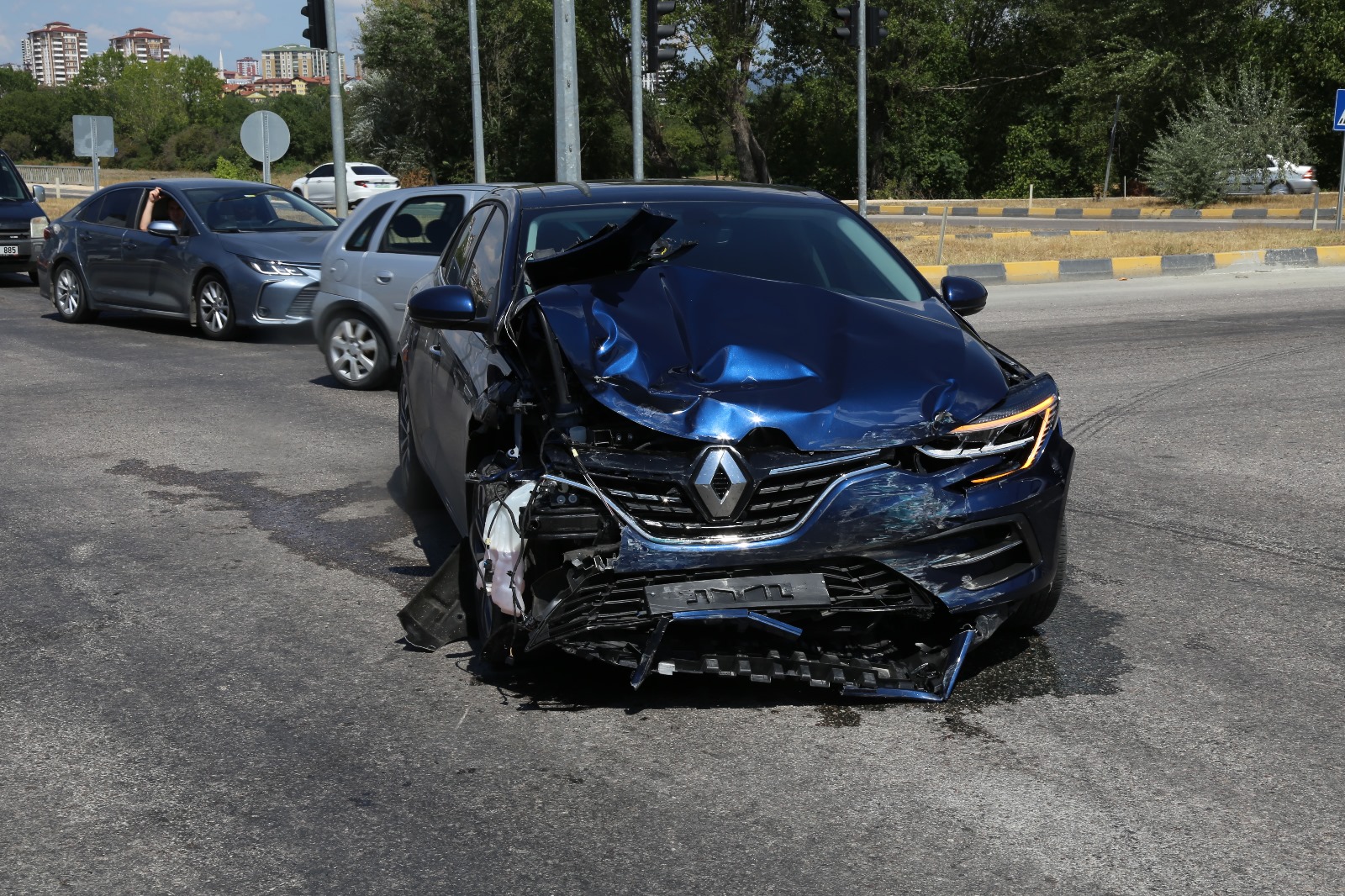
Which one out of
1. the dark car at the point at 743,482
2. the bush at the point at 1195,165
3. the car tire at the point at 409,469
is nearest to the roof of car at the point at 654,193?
the dark car at the point at 743,482

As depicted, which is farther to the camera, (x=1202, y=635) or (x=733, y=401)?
(x=1202, y=635)

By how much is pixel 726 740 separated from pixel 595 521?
69 centimetres

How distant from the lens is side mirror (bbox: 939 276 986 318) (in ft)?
18.2

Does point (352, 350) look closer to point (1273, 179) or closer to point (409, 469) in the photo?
point (409, 469)

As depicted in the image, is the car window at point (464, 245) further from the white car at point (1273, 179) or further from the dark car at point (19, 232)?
the white car at point (1273, 179)

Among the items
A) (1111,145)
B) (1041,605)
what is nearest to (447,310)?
(1041,605)

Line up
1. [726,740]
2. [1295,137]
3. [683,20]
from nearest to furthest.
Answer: [726,740] < [1295,137] < [683,20]

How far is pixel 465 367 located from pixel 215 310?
9.66 m

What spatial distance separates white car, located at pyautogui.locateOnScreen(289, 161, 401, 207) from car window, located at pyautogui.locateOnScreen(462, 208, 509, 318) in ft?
120

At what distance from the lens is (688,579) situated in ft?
12.6

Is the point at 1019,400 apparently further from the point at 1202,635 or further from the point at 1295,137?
the point at 1295,137

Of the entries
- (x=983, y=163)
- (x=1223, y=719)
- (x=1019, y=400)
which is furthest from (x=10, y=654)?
(x=983, y=163)

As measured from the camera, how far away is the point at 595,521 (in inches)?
154

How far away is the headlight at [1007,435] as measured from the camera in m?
4.03
